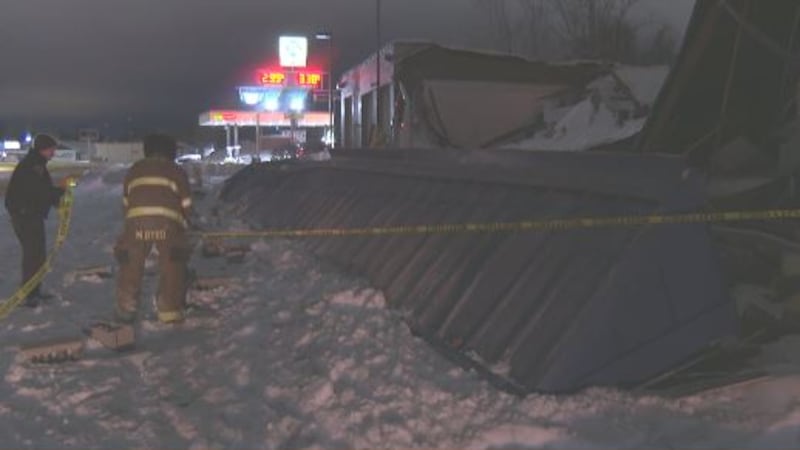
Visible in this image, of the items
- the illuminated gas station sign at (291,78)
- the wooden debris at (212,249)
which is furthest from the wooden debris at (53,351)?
the illuminated gas station sign at (291,78)

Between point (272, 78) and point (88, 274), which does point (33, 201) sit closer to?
point (88, 274)

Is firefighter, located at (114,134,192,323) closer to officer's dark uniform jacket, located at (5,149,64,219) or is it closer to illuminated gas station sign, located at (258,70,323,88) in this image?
officer's dark uniform jacket, located at (5,149,64,219)

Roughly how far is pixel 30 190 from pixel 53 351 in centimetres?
299

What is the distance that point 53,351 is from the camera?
6785 mm

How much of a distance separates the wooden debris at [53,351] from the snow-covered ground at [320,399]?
10 centimetres

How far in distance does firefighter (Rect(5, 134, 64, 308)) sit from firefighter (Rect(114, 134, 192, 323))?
62.8 inches

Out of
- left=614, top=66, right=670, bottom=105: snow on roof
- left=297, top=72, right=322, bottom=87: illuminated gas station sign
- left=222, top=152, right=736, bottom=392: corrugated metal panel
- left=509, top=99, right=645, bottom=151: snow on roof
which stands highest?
left=297, top=72, right=322, bottom=87: illuminated gas station sign

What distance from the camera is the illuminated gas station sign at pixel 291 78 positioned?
77.7 meters

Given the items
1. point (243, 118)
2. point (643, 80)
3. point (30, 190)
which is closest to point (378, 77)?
point (643, 80)

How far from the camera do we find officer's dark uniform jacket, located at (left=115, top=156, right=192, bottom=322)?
8000 mm

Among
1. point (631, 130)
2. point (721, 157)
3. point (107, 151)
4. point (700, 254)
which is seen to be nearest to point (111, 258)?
point (631, 130)

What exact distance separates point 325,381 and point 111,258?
24.7 feet

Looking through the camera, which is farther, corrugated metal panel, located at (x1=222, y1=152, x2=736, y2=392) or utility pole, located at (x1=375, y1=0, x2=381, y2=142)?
utility pole, located at (x1=375, y1=0, x2=381, y2=142)

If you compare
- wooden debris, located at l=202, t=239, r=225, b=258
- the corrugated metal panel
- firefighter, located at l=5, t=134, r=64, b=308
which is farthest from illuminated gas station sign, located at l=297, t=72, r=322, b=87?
the corrugated metal panel
